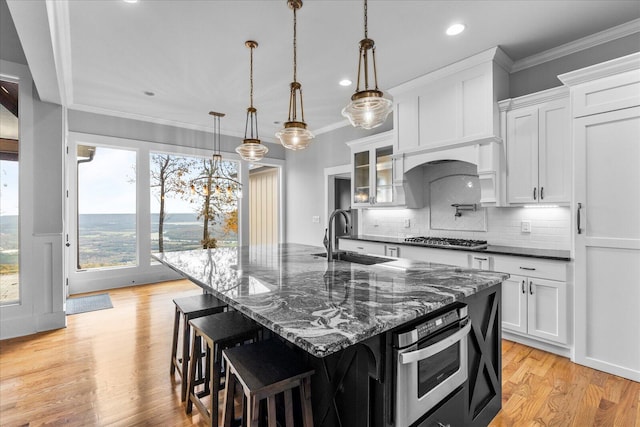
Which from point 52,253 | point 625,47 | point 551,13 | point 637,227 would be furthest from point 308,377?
point 625,47

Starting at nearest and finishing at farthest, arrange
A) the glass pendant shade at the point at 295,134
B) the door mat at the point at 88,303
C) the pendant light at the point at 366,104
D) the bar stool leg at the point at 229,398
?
the bar stool leg at the point at 229,398
the pendant light at the point at 366,104
the glass pendant shade at the point at 295,134
the door mat at the point at 88,303

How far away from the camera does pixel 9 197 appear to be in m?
3.26

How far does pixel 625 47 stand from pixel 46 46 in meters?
4.76

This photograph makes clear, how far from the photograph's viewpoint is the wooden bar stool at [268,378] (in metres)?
1.26

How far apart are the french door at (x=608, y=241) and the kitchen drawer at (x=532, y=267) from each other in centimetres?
12

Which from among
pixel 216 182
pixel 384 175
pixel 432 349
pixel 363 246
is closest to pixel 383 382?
pixel 432 349

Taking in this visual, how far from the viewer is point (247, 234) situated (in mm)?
6363

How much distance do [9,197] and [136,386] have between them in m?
2.55

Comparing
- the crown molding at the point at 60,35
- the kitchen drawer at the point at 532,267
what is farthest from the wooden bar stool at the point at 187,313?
the kitchen drawer at the point at 532,267

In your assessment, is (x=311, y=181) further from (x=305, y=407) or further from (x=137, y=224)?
(x=305, y=407)

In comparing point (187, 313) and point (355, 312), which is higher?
point (355, 312)

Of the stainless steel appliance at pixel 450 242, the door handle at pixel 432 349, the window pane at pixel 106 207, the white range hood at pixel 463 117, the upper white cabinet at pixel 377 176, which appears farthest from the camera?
the window pane at pixel 106 207

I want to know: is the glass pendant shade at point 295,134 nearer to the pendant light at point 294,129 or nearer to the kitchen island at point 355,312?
the pendant light at point 294,129

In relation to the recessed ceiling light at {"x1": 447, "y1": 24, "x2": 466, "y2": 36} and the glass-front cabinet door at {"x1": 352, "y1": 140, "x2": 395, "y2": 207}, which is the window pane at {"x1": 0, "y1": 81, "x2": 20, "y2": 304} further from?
the recessed ceiling light at {"x1": 447, "y1": 24, "x2": 466, "y2": 36}
